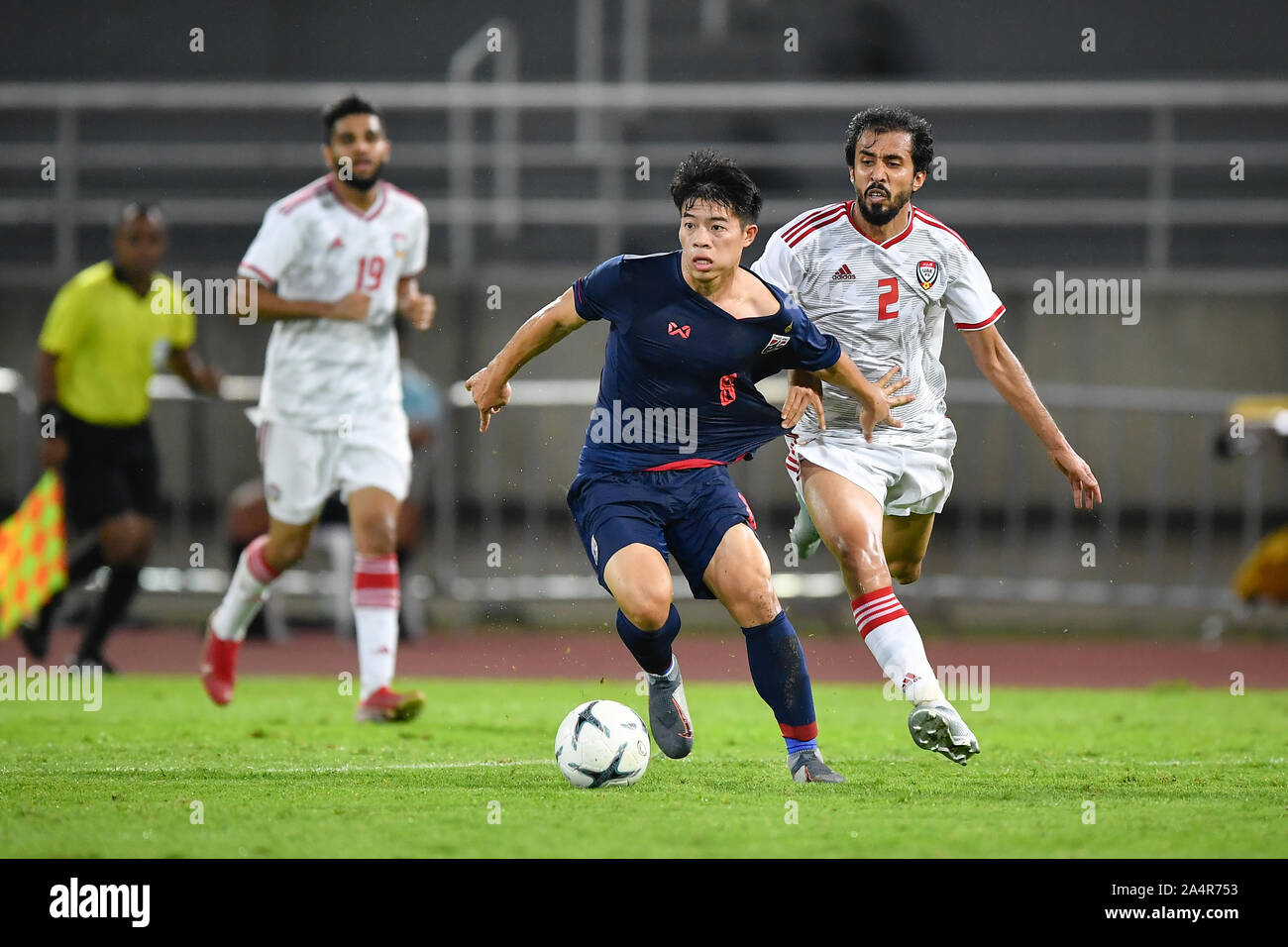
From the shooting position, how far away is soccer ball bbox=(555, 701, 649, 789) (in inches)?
224

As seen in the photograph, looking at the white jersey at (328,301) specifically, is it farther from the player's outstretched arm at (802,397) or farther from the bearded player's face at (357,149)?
the player's outstretched arm at (802,397)

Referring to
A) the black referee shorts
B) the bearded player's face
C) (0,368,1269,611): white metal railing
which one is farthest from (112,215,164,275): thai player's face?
the bearded player's face

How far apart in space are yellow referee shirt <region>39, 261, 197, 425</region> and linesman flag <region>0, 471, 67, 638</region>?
0.68 m

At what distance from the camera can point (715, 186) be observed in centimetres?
586

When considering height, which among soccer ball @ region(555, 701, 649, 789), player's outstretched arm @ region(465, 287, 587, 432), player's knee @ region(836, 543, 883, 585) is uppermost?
player's outstretched arm @ region(465, 287, 587, 432)

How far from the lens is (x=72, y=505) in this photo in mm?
10086

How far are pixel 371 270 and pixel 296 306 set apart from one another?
1.29ft

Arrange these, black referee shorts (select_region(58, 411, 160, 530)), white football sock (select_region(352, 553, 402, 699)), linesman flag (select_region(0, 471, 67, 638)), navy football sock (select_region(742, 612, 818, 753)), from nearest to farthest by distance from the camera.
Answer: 1. navy football sock (select_region(742, 612, 818, 753))
2. white football sock (select_region(352, 553, 402, 699))
3. black referee shorts (select_region(58, 411, 160, 530))
4. linesman flag (select_region(0, 471, 67, 638))

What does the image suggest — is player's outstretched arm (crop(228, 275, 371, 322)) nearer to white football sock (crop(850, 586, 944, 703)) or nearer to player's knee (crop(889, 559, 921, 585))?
player's knee (crop(889, 559, 921, 585))

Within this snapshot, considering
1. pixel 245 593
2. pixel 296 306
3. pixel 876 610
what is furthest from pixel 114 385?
pixel 876 610

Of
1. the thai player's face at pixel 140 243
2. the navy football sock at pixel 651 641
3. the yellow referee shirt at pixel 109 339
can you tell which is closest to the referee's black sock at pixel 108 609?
the yellow referee shirt at pixel 109 339

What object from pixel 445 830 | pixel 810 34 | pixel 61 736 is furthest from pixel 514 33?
pixel 445 830

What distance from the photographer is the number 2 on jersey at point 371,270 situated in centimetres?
799

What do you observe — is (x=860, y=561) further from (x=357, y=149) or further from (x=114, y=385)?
(x=114, y=385)
